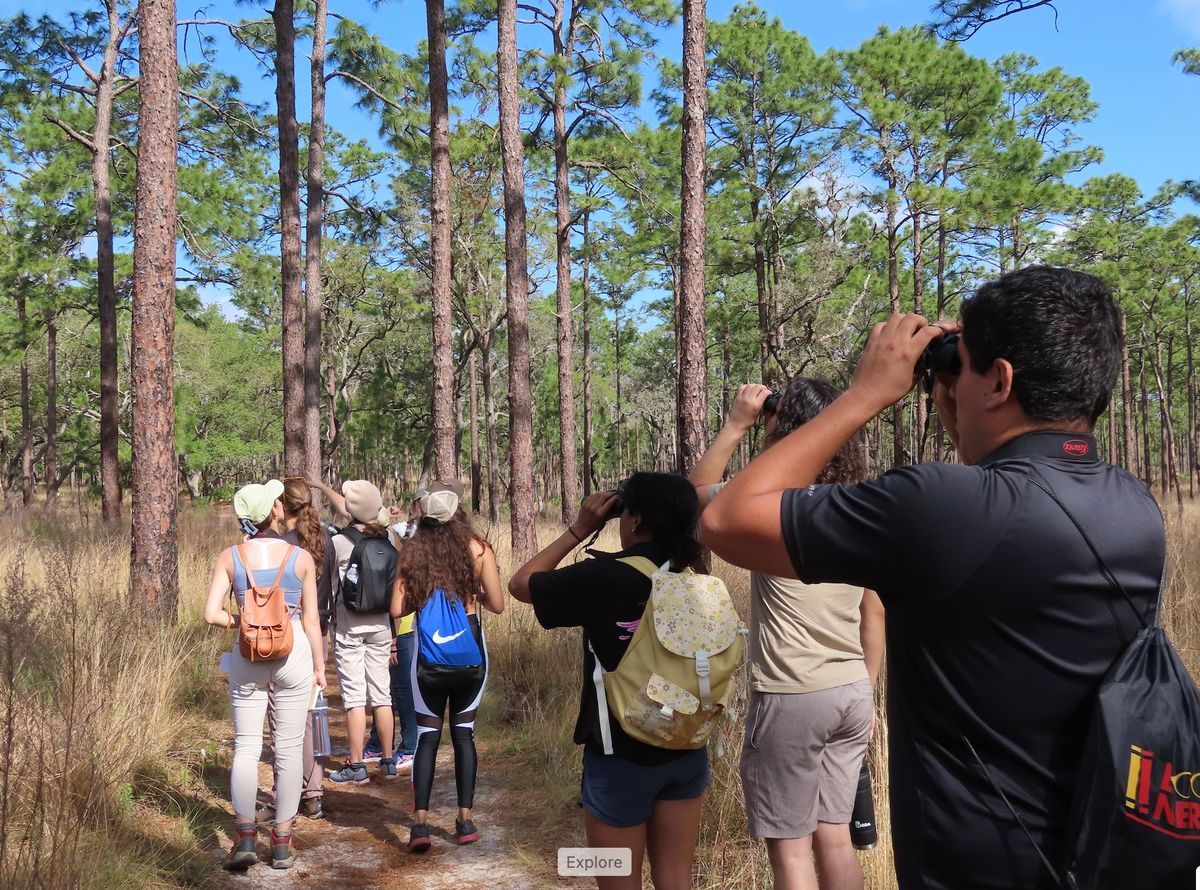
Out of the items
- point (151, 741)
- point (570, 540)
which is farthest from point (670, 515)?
point (151, 741)

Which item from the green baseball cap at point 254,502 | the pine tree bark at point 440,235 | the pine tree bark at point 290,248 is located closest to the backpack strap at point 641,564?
the green baseball cap at point 254,502

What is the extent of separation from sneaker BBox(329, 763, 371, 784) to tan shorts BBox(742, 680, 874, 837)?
3816 millimetres

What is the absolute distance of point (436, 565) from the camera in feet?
15.7

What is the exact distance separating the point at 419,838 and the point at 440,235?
882 centimetres

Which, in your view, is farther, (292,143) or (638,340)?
(638,340)

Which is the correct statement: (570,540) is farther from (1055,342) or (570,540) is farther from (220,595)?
(220,595)

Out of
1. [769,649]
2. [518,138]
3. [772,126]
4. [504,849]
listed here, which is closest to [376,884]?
[504,849]

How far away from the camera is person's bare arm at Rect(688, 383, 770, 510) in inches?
108

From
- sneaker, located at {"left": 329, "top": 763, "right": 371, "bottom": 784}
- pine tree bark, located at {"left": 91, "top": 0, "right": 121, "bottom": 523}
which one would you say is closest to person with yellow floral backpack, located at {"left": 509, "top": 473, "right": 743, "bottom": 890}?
sneaker, located at {"left": 329, "top": 763, "right": 371, "bottom": 784}

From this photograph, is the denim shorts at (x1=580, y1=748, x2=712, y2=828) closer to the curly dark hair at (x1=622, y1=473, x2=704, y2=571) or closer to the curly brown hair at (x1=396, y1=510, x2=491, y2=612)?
the curly dark hair at (x1=622, y1=473, x2=704, y2=571)

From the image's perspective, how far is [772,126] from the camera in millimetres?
22453

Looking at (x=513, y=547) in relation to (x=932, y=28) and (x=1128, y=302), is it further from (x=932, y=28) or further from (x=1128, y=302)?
(x=1128, y=302)

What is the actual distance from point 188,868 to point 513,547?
7.45 metres

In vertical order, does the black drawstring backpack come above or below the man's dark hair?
below
